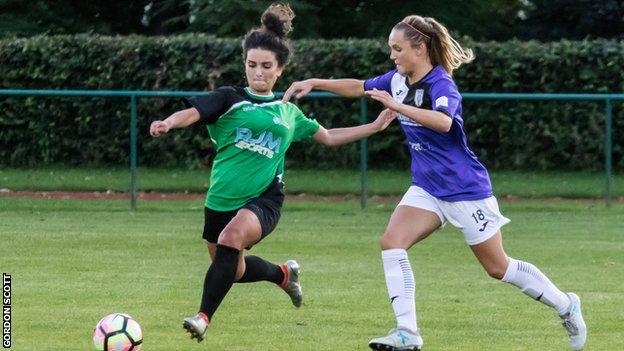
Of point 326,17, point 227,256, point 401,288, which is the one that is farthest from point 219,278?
point 326,17

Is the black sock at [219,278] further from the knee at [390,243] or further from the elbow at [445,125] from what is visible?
the elbow at [445,125]

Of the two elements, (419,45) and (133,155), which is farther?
(133,155)

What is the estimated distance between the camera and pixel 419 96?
8000 millimetres

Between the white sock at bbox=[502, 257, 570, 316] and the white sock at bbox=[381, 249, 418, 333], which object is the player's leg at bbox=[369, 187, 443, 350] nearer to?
the white sock at bbox=[381, 249, 418, 333]

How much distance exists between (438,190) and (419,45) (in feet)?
2.76

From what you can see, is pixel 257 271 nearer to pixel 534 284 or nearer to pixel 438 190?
pixel 438 190

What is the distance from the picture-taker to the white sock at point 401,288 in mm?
7746

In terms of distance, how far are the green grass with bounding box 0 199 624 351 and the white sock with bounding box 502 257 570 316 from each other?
1.03ft

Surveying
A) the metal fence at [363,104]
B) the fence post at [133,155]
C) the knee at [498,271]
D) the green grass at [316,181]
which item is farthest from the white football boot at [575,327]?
the green grass at [316,181]

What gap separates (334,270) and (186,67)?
36.0ft

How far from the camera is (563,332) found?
347 inches

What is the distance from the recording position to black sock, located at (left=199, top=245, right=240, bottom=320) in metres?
8.12

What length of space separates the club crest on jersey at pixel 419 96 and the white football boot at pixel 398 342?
4.29 ft

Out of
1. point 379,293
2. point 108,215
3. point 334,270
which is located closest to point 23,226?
point 108,215
